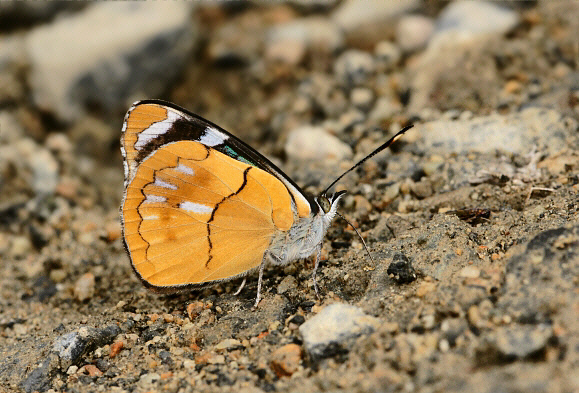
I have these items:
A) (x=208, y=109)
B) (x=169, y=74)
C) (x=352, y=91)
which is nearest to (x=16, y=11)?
(x=169, y=74)

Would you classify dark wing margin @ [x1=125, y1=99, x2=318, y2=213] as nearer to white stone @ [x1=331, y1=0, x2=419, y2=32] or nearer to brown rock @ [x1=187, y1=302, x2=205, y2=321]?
brown rock @ [x1=187, y1=302, x2=205, y2=321]

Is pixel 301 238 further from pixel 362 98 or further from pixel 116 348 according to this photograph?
pixel 362 98

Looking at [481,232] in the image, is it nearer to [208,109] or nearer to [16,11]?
[208,109]

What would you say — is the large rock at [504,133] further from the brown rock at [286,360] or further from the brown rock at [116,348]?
the brown rock at [116,348]

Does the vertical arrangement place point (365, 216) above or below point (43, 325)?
above

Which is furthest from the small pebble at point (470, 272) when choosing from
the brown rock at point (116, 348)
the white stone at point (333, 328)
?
the brown rock at point (116, 348)

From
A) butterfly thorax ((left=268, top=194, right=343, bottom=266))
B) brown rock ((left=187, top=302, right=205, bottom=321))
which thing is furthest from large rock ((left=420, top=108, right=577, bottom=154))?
brown rock ((left=187, top=302, right=205, bottom=321))

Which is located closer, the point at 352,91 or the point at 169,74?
the point at 352,91
